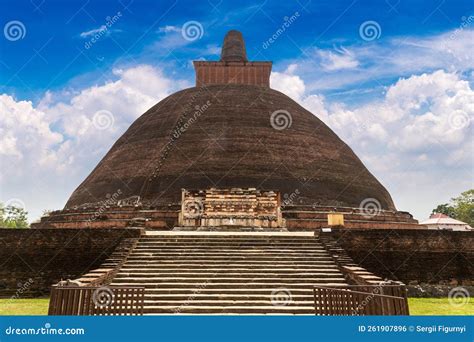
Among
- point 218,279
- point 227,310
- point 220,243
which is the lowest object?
point 227,310

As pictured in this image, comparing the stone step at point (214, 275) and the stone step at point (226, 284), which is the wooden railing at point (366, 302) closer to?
the stone step at point (226, 284)

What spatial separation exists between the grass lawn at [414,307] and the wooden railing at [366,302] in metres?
2.21

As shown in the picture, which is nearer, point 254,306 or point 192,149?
point 254,306

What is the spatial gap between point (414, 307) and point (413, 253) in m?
2.63

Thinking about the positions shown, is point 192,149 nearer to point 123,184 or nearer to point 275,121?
point 123,184

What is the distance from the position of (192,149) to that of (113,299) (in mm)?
11741

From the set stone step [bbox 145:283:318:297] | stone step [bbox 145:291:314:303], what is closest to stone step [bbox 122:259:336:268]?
stone step [bbox 145:283:318:297]

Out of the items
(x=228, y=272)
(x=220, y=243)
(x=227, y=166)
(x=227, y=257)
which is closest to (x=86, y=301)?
(x=228, y=272)

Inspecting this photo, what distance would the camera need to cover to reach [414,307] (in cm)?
725

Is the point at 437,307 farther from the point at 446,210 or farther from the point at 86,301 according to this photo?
the point at 446,210

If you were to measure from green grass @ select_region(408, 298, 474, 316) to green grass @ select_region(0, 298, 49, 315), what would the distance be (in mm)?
6277

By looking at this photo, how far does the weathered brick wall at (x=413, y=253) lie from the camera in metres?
9.42

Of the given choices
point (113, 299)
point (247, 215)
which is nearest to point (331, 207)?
point (247, 215)
